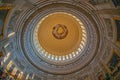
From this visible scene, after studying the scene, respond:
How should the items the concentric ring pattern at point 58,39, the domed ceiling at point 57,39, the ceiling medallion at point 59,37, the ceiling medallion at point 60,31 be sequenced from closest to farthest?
the domed ceiling at point 57,39 < the concentric ring pattern at point 58,39 < the ceiling medallion at point 59,37 < the ceiling medallion at point 60,31

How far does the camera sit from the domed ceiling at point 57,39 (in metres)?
22.7

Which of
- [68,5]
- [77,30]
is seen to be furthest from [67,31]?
[68,5]

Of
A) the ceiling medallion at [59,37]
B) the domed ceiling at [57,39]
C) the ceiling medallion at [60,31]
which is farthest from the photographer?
the ceiling medallion at [60,31]

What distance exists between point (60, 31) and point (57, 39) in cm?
117

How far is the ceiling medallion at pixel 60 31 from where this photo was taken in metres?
30.7

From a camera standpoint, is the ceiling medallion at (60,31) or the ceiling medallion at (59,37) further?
the ceiling medallion at (60,31)

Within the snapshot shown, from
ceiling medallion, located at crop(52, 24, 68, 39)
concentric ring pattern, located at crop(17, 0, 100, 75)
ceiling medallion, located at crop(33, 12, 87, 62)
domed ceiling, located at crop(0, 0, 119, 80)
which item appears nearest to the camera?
domed ceiling, located at crop(0, 0, 119, 80)

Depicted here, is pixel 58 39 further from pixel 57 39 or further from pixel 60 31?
pixel 60 31

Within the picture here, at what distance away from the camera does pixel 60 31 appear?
3072 cm

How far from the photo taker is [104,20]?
2209cm

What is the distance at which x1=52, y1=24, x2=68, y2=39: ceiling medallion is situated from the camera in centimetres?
3072


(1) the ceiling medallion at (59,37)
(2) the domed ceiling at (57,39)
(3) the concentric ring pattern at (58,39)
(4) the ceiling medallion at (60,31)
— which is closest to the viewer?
(2) the domed ceiling at (57,39)

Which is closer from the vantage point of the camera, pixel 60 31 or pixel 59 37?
pixel 60 31

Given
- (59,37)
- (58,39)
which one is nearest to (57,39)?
(58,39)
